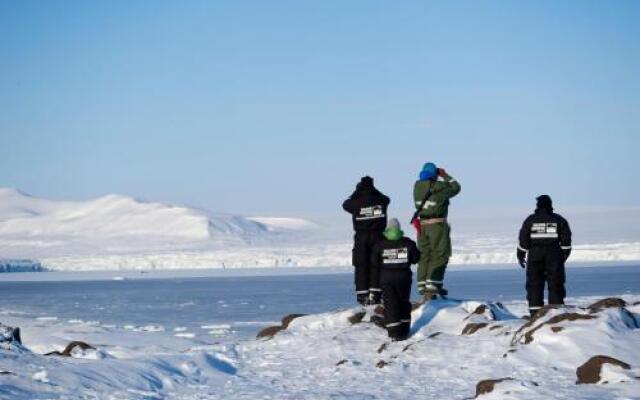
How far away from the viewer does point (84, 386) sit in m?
10.7

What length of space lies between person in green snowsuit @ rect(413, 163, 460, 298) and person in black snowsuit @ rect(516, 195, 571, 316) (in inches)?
62.0

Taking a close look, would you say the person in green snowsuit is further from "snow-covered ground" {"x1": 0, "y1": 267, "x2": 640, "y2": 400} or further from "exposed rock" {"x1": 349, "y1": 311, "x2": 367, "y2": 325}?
"exposed rock" {"x1": 349, "y1": 311, "x2": 367, "y2": 325}

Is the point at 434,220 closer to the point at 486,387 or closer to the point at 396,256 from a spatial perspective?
the point at 396,256

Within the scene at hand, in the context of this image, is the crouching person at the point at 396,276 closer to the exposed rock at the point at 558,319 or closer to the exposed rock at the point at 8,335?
the exposed rock at the point at 558,319

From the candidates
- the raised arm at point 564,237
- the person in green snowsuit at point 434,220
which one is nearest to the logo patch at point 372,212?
the person in green snowsuit at point 434,220

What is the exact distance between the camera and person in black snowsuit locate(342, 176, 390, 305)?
1672cm

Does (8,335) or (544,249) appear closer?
(8,335)

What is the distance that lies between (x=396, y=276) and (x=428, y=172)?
2424 mm

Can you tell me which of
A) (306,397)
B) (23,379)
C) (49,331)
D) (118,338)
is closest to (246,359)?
(306,397)

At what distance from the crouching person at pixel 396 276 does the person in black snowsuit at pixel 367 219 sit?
127 cm

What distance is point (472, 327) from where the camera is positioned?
1480 centimetres

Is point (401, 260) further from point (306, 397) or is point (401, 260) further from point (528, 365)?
point (306, 397)

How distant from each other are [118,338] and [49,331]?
5993mm

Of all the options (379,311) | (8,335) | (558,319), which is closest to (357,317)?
(379,311)
